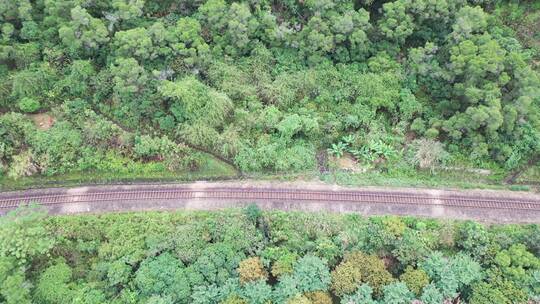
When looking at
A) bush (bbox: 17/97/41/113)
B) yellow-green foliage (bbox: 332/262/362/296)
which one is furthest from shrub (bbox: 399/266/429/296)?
bush (bbox: 17/97/41/113)

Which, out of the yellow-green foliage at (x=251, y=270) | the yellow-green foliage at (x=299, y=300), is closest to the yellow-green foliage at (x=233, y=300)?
the yellow-green foliage at (x=251, y=270)

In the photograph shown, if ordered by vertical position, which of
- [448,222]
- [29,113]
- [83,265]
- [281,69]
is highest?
[281,69]

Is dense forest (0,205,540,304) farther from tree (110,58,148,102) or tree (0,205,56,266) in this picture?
tree (110,58,148,102)

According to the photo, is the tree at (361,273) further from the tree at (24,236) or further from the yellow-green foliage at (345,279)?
the tree at (24,236)

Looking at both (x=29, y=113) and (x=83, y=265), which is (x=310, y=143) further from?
(x=29, y=113)

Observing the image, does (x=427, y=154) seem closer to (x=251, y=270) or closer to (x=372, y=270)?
(x=372, y=270)

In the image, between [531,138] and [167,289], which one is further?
[531,138]

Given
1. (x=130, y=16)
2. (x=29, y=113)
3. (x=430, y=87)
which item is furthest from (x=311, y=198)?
(x=29, y=113)
